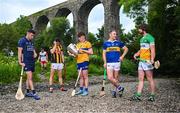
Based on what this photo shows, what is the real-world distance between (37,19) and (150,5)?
38.9 m

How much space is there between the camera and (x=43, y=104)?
31.9 ft

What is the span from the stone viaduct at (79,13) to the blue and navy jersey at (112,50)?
2925 centimetres

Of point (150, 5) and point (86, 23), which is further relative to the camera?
point (86, 23)

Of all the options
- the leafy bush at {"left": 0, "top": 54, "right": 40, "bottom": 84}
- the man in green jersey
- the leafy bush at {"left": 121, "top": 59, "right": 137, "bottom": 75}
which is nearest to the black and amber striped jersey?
the man in green jersey

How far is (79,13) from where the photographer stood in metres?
47.6

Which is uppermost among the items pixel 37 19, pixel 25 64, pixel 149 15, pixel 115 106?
pixel 37 19

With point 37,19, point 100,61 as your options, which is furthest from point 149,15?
point 37,19

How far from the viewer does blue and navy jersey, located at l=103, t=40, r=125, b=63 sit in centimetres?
1082

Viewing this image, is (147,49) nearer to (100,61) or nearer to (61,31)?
(100,61)

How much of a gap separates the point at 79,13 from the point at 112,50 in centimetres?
3702

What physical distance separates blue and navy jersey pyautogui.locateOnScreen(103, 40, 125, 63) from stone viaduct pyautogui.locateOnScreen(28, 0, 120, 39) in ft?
96.0

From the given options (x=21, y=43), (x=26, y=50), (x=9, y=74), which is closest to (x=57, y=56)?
(x=26, y=50)

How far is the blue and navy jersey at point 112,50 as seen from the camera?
426 inches

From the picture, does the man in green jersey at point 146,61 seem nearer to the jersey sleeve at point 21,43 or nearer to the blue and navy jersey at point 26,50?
the blue and navy jersey at point 26,50
